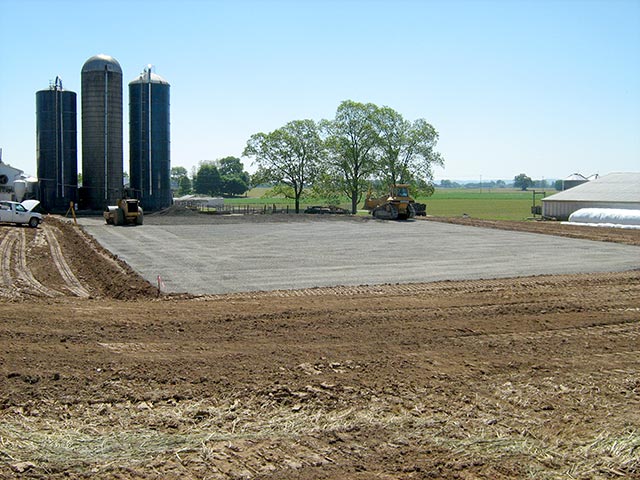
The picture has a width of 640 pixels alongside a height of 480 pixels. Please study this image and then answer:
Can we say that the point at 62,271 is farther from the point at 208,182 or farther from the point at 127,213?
the point at 208,182

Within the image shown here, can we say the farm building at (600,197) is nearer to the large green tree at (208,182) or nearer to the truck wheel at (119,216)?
the truck wheel at (119,216)

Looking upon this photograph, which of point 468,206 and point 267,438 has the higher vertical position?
point 468,206

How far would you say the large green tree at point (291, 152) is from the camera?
6825 centimetres

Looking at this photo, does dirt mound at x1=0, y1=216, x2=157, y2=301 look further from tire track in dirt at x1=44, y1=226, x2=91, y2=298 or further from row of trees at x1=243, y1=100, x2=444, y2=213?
row of trees at x1=243, y1=100, x2=444, y2=213

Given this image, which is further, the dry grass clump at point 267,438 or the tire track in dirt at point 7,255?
the tire track in dirt at point 7,255

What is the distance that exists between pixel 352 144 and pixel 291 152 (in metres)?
6.59

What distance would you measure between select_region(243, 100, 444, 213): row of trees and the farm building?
1792cm

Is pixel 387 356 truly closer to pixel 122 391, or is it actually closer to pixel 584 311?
pixel 122 391

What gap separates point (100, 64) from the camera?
52812mm

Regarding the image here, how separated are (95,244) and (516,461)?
24.6 meters

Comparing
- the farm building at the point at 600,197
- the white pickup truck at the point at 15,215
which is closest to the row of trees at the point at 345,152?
the farm building at the point at 600,197

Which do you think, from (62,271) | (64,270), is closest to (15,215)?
(64,270)

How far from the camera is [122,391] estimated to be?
25.3 feet

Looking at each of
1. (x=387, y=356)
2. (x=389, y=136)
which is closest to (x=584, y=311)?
(x=387, y=356)
